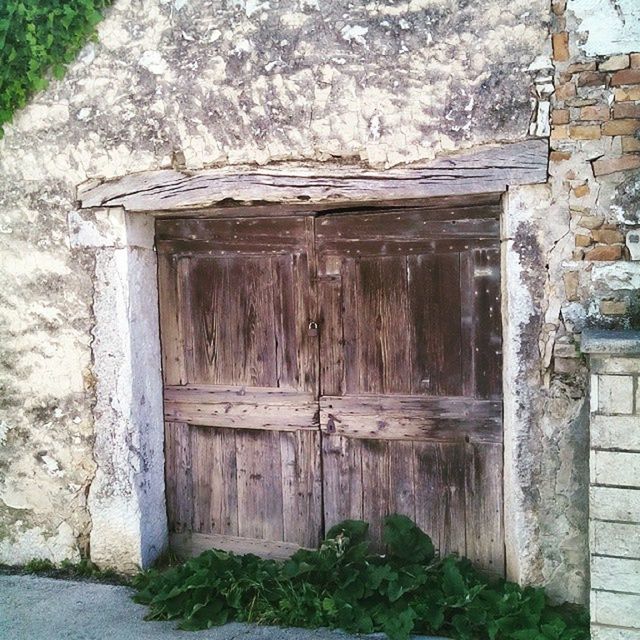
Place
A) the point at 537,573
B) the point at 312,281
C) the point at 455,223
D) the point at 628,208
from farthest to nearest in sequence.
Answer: the point at 312,281, the point at 455,223, the point at 537,573, the point at 628,208

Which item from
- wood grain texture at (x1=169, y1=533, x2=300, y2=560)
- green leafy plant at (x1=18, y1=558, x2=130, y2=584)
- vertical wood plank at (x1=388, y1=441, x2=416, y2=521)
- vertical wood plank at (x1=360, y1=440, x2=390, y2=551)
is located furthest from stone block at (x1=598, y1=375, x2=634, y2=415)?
green leafy plant at (x1=18, y1=558, x2=130, y2=584)

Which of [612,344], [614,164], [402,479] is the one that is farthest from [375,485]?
[614,164]

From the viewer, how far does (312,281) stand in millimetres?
3467

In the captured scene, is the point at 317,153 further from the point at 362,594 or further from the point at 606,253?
the point at 362,594

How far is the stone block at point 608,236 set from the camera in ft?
9.34

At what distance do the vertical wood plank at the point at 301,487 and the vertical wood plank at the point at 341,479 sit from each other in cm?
4

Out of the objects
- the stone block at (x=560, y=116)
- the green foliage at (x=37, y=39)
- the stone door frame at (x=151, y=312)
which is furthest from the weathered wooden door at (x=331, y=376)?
the green foliage at (x=37, y=39)

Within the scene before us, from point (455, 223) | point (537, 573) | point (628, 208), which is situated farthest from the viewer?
point (455, 223)

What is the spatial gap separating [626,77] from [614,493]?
168cm

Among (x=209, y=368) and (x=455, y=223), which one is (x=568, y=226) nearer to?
(x=455, y=223)

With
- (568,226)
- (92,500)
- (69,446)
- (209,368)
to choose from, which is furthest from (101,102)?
(568,226)

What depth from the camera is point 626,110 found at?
2.80 m

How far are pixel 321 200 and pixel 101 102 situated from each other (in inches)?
48.0

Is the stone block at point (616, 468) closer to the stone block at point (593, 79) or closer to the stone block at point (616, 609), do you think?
the stone block at point (616, 609)
